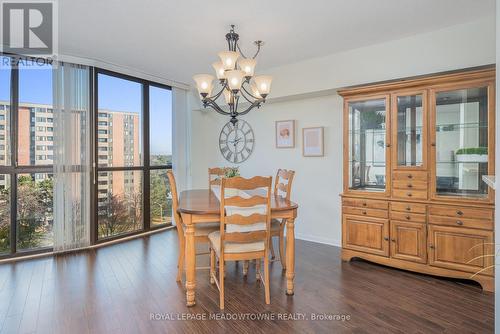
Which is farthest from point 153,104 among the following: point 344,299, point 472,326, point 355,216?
point 472,326

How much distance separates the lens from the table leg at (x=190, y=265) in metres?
2.43

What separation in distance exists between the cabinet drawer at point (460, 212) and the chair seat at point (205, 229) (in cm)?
223

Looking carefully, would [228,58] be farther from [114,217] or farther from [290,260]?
[114,217]

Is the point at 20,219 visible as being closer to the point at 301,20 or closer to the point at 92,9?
the point at 92,9

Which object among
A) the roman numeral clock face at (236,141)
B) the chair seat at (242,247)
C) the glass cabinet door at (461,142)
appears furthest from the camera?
the roman numeral clock face at (236,141)

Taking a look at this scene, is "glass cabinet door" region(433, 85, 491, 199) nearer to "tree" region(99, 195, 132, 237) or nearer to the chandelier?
the chandelier

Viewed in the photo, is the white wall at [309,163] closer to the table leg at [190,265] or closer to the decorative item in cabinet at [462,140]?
the decorative item in cabinet at [462,140]

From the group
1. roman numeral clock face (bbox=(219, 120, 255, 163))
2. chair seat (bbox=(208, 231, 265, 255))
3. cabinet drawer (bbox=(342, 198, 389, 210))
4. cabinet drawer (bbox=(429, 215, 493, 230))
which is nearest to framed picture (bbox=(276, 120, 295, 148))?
roman numeral clock face (bbox=(219, 120, 255, 163))

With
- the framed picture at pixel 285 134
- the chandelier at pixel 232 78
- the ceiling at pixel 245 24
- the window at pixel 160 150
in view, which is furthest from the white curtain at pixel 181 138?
the chandelier at pixel 232 78

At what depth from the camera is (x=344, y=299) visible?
2.54 meters

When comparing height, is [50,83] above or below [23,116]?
above

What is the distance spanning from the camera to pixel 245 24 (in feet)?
9.63

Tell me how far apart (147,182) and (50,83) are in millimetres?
1928

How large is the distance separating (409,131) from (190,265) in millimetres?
2685
